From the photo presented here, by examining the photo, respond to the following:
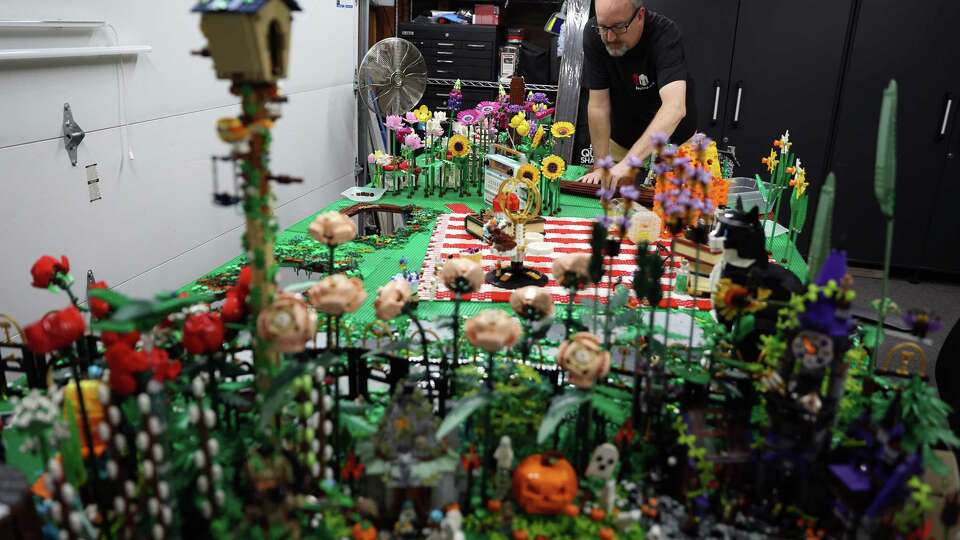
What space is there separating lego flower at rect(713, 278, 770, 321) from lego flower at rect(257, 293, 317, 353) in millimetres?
677

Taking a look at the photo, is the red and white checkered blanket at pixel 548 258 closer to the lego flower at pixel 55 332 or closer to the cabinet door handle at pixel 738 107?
the lego flower at pixel 55 332

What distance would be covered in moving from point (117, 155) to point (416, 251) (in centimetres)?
126

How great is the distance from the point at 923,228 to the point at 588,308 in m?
4.36

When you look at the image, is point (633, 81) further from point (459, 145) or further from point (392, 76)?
point (392, 76)

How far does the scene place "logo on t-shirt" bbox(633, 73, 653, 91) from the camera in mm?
3352

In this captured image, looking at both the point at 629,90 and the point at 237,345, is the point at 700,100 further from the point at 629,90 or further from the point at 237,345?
the point at 237,345

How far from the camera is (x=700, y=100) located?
5.01 m

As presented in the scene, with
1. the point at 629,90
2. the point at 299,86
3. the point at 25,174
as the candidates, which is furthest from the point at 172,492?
the point at 299,86

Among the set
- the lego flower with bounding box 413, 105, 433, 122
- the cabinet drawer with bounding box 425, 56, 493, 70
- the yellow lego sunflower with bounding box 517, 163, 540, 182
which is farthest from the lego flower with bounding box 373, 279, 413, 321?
the cabinet drawer with bounding box 425, 56, 493, 70

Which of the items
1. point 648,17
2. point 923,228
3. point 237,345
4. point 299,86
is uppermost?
point 648,17

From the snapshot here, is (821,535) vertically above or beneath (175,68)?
beneath

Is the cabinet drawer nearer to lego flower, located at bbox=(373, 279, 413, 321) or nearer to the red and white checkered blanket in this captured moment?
the red and white checkered blanket

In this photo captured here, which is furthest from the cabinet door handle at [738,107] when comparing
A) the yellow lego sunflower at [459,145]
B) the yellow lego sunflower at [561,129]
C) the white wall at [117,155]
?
the white wall at [117,155]

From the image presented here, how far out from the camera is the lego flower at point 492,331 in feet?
3.59
